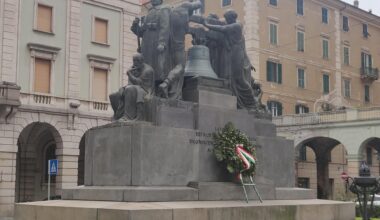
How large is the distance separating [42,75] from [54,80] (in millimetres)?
726

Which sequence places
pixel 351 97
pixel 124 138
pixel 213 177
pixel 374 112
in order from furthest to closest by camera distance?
pixel 351 97 < pixel 374 112 < pixel 213 177 < pixel 124 138

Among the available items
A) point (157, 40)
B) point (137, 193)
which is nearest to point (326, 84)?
point (157, 40)

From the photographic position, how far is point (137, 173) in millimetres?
10727

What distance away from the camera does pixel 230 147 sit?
11.8 m

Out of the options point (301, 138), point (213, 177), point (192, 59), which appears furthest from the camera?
point (301, 138)

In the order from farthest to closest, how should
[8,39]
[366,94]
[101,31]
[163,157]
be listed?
1. [366,94]
2. [101,31]
3. [8,39]
4. [163,157]

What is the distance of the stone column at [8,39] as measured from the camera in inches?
1272

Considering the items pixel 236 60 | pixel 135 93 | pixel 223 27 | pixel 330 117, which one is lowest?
pixel 135 93

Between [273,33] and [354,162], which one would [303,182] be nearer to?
[354,162]

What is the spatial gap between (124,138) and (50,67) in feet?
79.4

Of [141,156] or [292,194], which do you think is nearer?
[141,156]

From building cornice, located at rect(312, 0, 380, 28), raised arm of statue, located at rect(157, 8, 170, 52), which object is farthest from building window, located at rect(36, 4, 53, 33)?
building cornice, located at rect(312, 0, 380, 28)

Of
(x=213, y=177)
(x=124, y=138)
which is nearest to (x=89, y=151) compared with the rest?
(x=124, y=138)

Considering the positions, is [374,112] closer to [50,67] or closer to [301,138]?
[301,138]
